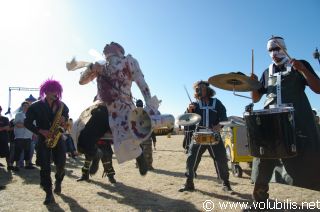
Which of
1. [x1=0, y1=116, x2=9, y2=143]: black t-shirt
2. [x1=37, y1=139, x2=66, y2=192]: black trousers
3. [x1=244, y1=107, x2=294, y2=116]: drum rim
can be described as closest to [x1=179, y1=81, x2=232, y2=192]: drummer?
[x1=244, y1=107, x2=294, y2=116]: drum rim

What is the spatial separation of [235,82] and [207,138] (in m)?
1.39

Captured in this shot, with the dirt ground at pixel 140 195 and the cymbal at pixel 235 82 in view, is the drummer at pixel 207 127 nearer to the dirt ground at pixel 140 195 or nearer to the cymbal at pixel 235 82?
the dirt ground at pixel 140 195

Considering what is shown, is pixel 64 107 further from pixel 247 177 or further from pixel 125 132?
pixel 247 177

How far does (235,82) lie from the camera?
207 inches

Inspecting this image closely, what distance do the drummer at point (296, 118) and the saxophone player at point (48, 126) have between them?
3.14 m

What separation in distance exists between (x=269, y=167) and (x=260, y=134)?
494 mm

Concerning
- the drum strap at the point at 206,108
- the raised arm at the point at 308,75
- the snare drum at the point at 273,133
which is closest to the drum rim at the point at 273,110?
the snare drum at the point at 273,133

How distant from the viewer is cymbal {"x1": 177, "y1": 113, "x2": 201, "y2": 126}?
6.04 m

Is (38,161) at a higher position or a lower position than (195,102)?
lower

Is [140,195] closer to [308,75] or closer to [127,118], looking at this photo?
[127,118]

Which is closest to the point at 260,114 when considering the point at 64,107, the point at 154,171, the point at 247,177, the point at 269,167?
the point at 269,167

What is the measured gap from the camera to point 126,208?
209 inches

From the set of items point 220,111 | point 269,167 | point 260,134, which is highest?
point 220,111

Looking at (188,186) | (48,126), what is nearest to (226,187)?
(188,186)
